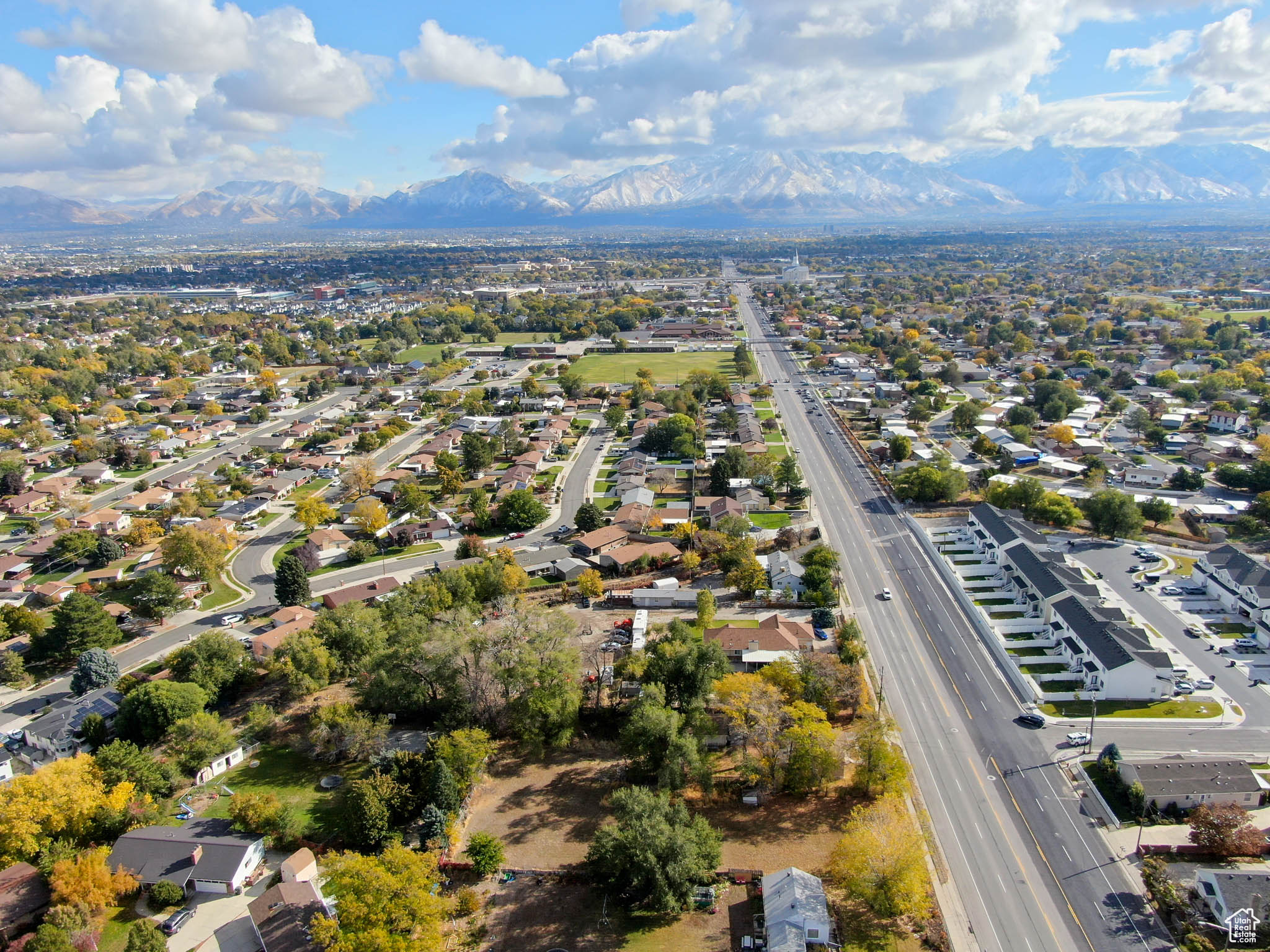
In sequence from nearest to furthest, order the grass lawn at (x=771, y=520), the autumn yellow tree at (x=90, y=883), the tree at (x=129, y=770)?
the autumn yellow tree at (x=90, y=883), the tree at (x=129, y=770), the grass lawn at (x=771, y=520)

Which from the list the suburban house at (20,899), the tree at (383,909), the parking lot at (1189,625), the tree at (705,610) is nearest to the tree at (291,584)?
the suburban house at (20,899)

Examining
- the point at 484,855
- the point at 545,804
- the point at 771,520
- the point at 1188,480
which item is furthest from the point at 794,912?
the point at 1188,480

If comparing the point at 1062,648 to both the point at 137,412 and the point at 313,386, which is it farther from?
the point at 137,412

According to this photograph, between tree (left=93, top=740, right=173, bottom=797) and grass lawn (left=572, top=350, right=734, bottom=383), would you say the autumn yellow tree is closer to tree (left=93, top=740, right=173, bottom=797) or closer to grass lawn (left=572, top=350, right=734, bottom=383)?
tree (left=93, top=740, right=173, bottom=797)

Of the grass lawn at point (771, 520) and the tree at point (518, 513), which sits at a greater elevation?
the tree at point (518, 513)

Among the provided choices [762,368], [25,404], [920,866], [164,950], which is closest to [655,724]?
[920,866]

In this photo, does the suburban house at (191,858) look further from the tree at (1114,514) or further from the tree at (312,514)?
the tree at (1114,514)

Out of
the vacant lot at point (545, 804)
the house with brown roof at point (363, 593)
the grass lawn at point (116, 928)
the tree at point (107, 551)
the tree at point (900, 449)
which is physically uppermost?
the tree at point (900, 449)

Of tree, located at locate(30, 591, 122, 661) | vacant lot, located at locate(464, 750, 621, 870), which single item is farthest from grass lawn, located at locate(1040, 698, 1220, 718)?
tree, located at locate(30, 591, 122, 661)
